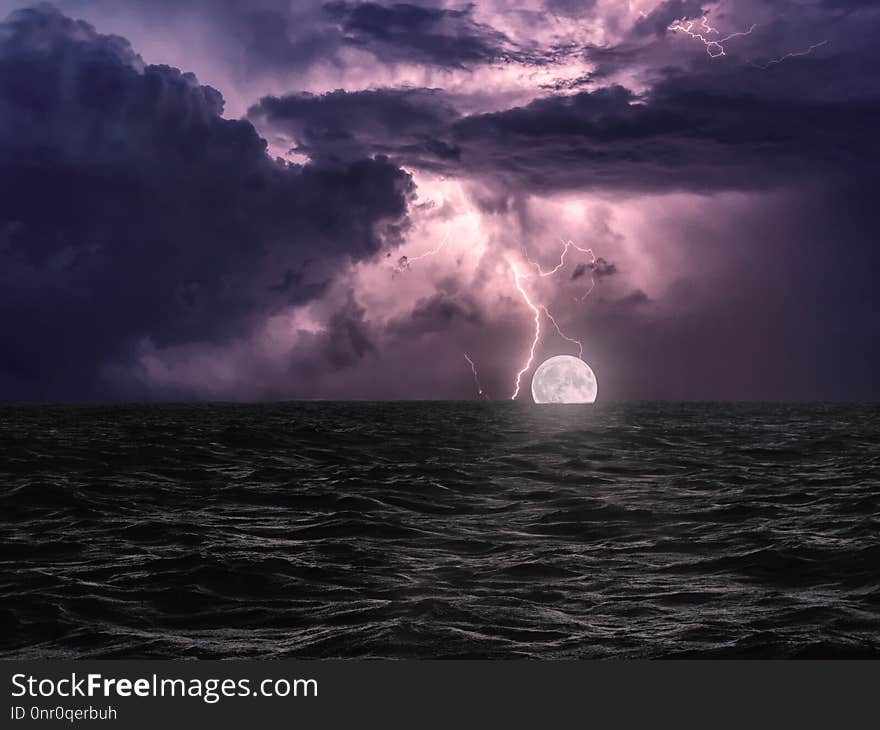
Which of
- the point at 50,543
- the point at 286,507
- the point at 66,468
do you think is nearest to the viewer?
the point at 50,543

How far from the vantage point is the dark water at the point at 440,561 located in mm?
8094

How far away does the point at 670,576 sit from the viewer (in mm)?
10641

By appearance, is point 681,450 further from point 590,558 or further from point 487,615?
point 487,615

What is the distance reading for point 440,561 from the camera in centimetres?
1171

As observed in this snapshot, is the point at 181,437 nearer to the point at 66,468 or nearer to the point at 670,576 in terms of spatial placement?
the point at 66,468

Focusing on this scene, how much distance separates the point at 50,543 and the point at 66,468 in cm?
1208

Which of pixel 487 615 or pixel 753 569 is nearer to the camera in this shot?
pixel 487 615

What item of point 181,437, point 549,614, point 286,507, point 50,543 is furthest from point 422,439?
point 549,614

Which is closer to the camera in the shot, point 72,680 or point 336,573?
point 72,680

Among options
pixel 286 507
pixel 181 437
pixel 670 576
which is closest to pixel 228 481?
pixel 286 507

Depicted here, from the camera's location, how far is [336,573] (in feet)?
35.9

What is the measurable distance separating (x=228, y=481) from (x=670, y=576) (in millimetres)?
12629

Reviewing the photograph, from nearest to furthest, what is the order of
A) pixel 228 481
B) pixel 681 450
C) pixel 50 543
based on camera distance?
1. pixel 50 543
2. pixel 228 481
3. pixel 681 450

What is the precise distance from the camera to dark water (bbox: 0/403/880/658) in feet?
26.6
